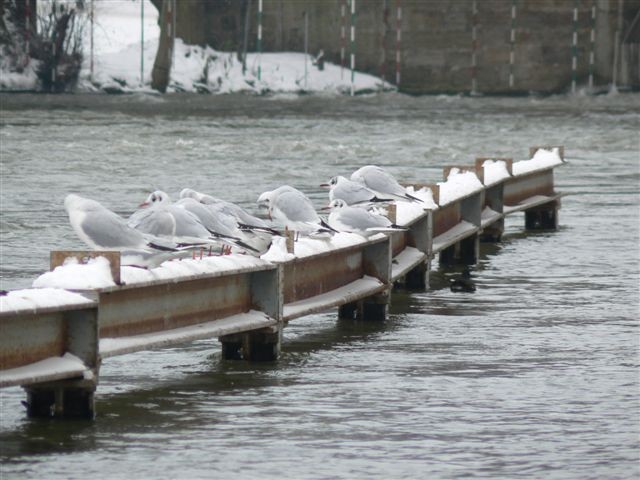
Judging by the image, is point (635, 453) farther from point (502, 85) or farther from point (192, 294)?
point (502, 85)

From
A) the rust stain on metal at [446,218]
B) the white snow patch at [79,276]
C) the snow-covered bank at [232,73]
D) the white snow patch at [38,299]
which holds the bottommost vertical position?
the rust stain on metal at [446,218]

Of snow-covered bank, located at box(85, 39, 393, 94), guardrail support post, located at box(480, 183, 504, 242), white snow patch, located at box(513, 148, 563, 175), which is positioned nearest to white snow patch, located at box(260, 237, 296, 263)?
guardrail support post, located at box(480, 183, 504, 242)

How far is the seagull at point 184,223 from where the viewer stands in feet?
37.9

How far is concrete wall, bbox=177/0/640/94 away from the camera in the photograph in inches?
3159

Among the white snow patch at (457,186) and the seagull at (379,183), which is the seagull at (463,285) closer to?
the seagull at (379,183)

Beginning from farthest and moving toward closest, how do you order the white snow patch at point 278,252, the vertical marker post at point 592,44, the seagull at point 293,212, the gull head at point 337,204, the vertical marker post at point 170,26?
the vertical marker post at point 592,44 → the vertical marker post at point 170,26 → the gull head at point 337,204 → the seagull at point 293,212 → the white snow patch at point 278,252

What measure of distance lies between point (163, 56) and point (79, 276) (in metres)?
69.1

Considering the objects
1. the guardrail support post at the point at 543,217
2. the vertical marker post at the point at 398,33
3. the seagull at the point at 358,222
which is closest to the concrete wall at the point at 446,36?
the vertical marker post at the point at 398,33

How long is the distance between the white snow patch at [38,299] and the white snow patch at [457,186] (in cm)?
822

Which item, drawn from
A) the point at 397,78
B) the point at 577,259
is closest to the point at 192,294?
the point at 577,259

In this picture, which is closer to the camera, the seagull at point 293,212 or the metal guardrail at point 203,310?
the metal guardrail at point 203,310

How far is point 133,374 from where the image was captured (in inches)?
472

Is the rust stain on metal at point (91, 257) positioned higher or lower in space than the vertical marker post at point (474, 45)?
lower

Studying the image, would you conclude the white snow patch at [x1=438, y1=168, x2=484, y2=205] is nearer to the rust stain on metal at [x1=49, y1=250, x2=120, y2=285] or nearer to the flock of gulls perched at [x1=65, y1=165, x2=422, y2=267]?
the flock of gulls perched at [x1=65, y1=165, x2=422, y2=267]
